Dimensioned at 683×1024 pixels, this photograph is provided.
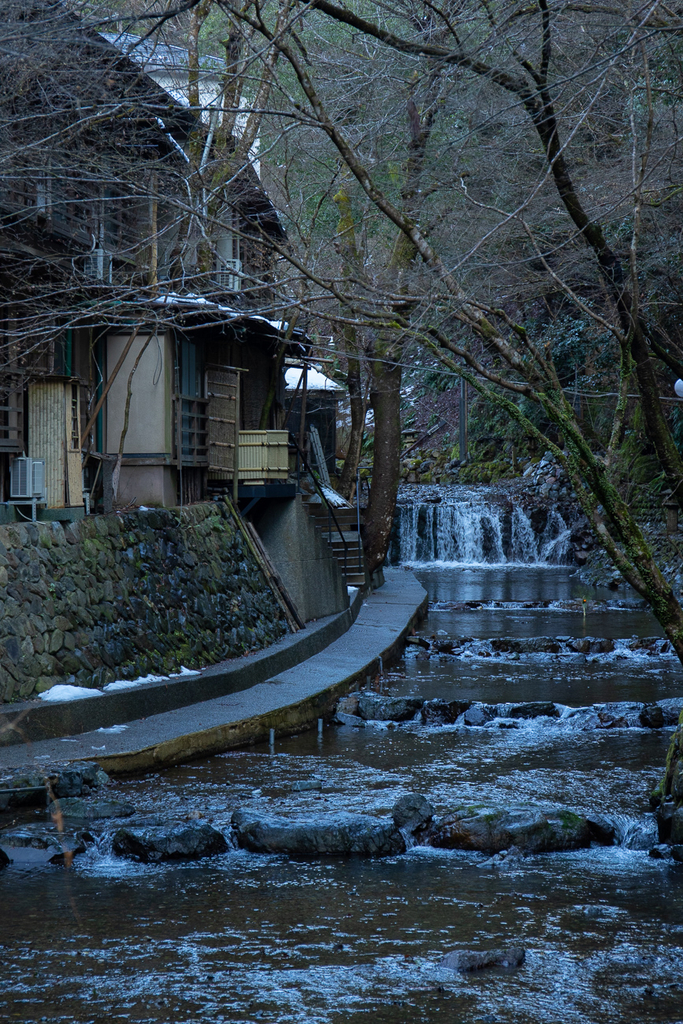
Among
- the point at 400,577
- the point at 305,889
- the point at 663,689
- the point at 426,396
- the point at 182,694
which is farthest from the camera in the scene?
the point at 426,396

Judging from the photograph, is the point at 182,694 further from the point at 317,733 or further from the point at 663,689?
the point at 663,689

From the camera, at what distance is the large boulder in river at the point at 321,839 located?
7684 millimetres

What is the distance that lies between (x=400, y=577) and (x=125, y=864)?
788 inches

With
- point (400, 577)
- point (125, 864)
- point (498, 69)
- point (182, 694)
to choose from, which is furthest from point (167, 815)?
point (400, 577)

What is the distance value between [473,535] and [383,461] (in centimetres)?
1176

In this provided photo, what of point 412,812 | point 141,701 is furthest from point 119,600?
point 412,812

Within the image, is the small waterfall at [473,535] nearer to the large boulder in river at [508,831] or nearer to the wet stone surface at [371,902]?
the wet stone surface at [371,902]

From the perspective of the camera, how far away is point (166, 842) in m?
7.46

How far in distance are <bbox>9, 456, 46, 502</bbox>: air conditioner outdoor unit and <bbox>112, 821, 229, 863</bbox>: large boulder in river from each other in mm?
5285

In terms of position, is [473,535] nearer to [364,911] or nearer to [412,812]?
[412,812]

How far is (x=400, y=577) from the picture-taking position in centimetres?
2706

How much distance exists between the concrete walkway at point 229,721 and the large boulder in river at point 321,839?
170 centimetres

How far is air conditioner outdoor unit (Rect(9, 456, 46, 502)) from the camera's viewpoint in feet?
38.2

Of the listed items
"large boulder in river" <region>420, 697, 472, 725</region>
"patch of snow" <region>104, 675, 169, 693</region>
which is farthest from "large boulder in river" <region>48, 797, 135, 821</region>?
"large boulder in river" <region>420, 697, 472, 725</region>
